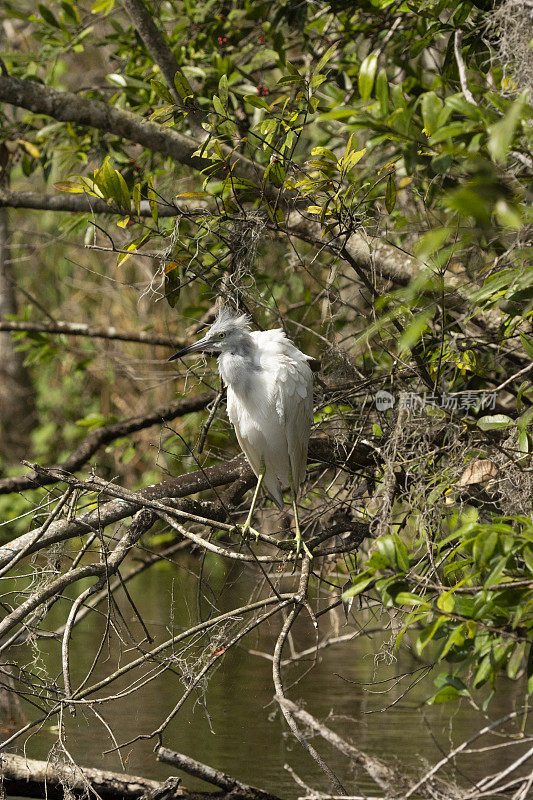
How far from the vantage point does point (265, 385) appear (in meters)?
3.18

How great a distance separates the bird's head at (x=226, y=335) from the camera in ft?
10.4

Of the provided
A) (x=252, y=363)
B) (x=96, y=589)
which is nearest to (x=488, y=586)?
(x=96, y=589)

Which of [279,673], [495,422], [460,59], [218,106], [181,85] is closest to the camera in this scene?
[279,673]

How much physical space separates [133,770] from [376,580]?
195 centimetres

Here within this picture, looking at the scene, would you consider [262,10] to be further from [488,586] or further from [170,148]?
[488,586]

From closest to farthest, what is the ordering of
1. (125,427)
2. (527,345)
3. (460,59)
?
1. (527,345)
2. (460,59)
3. (125,427)

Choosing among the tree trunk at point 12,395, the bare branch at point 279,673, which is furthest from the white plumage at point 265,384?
the tree trunk at point 12,395

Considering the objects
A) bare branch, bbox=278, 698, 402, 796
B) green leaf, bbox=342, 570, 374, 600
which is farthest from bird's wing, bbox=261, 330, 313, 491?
bare branch, bbox=278, 698, 402, 796

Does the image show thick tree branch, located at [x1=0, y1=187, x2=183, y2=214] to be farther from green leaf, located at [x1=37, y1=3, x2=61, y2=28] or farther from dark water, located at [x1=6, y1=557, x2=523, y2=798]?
dark water, located at [x1=6, y1=557, x2=523, y2=798]

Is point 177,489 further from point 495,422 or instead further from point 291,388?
point 495,422

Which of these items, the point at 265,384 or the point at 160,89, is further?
the point at 265,384

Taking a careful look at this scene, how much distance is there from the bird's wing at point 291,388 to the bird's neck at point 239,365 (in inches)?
2.2

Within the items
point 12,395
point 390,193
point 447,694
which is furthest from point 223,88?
point 12,395

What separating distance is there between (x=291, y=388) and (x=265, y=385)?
10 centimetres
